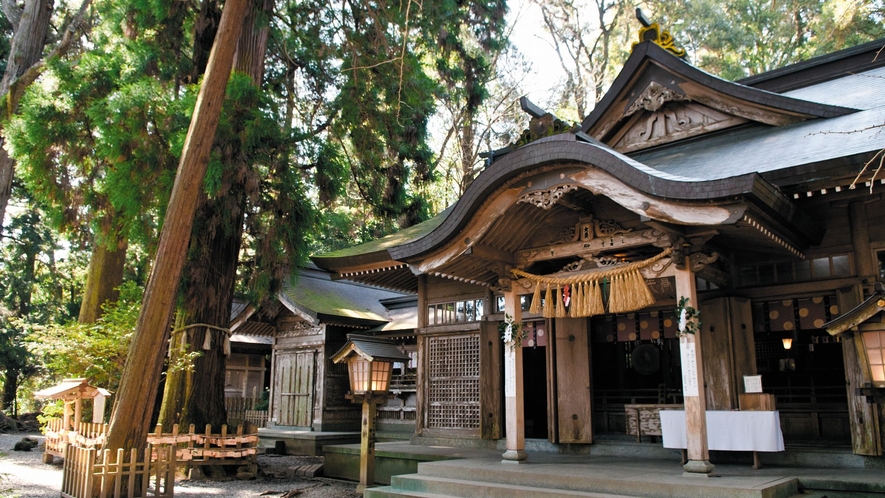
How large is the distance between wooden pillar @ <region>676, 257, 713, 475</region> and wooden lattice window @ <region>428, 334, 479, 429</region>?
4.64 metres

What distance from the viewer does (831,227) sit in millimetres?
7969

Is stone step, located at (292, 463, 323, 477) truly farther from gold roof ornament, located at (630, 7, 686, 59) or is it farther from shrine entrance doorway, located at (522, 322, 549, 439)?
gold roof ornament, located at (630, 7, 686, 59)

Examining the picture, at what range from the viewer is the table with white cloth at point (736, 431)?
700 centimetres

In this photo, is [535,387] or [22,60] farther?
[535,387]

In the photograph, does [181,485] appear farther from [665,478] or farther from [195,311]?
[665,478]

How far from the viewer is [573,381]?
390 inches

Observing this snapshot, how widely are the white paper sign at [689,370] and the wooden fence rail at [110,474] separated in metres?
6.56

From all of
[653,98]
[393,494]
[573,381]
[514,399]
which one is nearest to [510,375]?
[514,399]

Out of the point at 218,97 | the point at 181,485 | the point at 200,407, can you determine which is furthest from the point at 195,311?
the point at 218,97

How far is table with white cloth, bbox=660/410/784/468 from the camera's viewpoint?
7.00 meters

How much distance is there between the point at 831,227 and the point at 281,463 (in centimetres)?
1126

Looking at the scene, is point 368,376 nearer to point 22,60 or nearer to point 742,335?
point 742,335

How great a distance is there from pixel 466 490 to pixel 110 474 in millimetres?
4301

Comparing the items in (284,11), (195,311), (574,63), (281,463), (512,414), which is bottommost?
(281,463)
